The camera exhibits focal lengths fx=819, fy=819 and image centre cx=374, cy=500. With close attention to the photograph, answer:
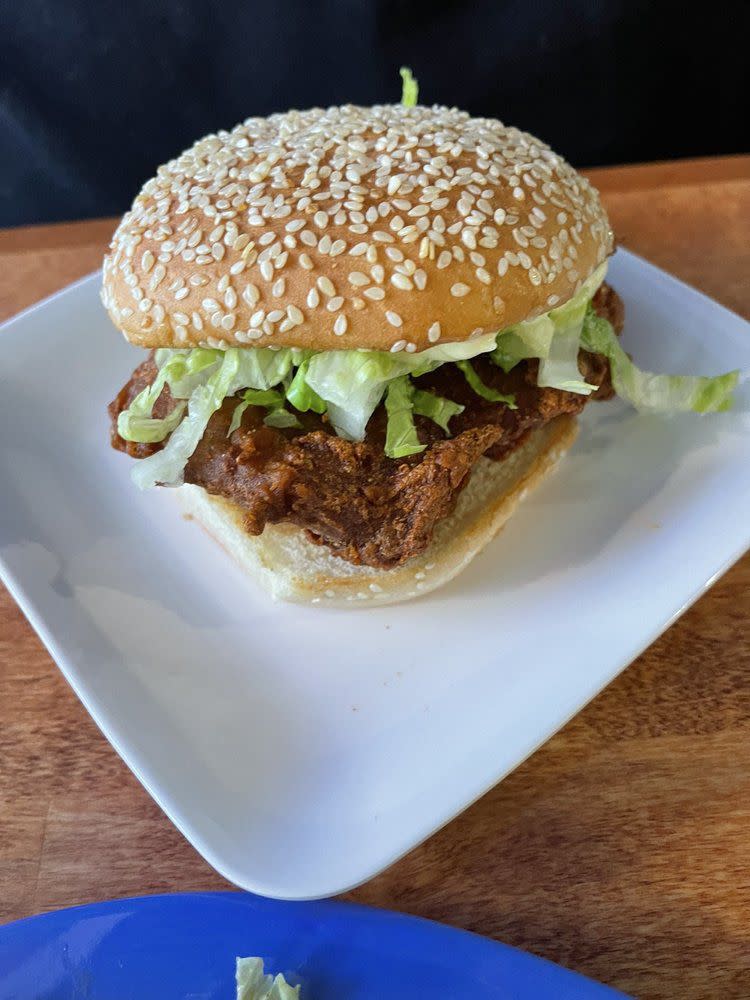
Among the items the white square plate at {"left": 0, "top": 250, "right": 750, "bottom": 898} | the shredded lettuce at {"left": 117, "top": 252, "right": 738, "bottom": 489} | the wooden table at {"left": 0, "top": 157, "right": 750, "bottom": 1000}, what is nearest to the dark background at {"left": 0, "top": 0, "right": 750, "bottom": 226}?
the white square plate at {"left": 0, "top": 250, "right": 750, "bottom": 898}

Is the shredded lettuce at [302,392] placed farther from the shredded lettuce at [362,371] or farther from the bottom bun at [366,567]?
the bottom bun at [366,567]

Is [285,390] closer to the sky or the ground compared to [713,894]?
closer to the sky

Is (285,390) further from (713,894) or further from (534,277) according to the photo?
(713,894)

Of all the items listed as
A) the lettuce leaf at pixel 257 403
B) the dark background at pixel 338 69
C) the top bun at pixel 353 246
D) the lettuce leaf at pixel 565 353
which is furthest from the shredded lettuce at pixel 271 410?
the dark background at pixel 338 69

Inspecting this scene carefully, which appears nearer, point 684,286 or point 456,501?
point 456,501

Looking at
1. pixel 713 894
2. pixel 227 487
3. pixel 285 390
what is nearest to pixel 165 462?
pixel 227 487

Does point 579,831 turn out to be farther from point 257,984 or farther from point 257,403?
point 257,403
